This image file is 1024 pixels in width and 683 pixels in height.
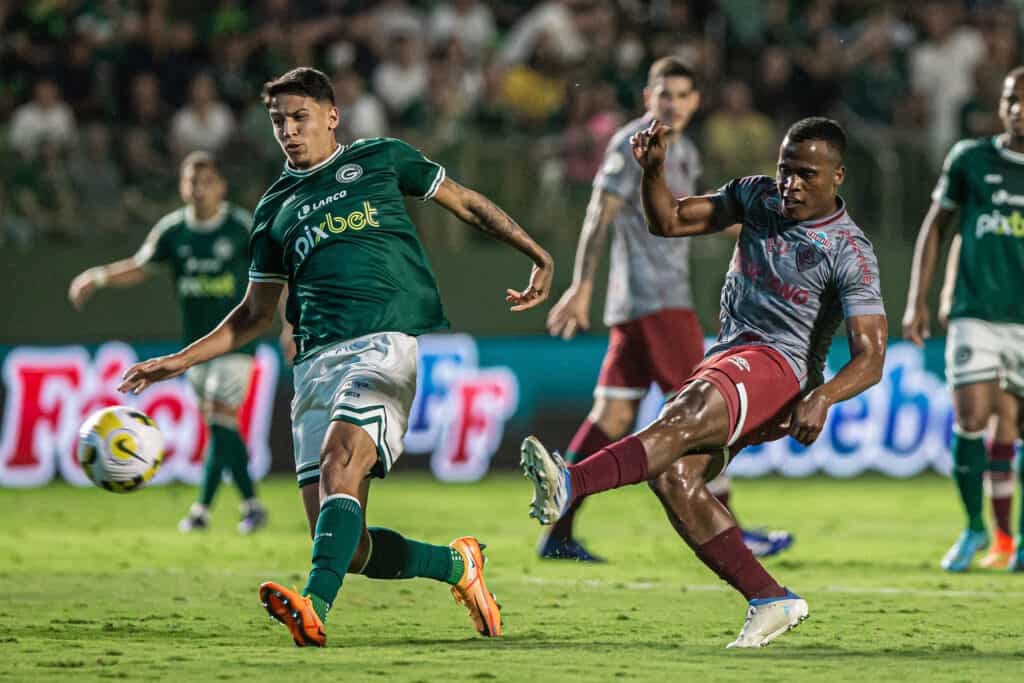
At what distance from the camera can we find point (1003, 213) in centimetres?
921

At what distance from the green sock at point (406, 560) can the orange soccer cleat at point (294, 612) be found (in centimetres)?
67

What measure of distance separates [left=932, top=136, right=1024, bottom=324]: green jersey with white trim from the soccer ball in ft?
15.3

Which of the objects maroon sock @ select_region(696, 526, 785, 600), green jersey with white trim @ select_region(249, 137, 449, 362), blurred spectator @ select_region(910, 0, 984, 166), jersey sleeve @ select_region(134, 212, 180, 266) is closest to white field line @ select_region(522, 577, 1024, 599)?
maroon sock @ select_region(696, 526, 785, 600)

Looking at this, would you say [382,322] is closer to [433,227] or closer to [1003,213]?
[1003,213]

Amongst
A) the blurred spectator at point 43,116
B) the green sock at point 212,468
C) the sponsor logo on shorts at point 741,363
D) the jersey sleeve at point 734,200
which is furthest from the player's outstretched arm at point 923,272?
the blurred spectator at point 43,116

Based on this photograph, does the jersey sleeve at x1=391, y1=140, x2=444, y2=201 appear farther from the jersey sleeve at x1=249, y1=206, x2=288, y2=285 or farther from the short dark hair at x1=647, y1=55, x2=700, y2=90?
the short dark hair at x1=647, y1=55, x2=700, y2=90

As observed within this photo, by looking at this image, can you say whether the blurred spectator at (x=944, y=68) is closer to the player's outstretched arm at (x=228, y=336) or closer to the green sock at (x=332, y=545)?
the player's outstretched arm at (x=228, y=336)

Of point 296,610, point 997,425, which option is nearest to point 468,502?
point 997,425

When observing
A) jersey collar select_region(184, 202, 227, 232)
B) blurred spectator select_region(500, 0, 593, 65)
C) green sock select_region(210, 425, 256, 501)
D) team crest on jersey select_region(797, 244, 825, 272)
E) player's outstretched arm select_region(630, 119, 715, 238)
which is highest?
blurred spectator select_region(500, 0, 593, 65)

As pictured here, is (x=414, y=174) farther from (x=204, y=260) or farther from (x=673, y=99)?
(x=204, y=260)

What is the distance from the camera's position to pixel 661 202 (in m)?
6.62

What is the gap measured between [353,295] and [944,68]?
11.7 m

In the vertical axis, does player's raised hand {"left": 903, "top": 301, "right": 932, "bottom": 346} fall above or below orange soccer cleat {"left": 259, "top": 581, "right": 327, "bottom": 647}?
above

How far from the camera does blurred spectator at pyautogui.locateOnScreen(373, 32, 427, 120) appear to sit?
15930 millimetres
